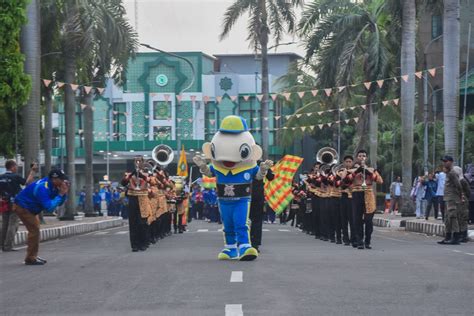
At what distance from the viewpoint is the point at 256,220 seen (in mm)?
20234

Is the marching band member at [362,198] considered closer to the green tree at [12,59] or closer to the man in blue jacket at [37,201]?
the man in blue jacket at [37,201]

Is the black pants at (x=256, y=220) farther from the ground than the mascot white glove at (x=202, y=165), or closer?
closer

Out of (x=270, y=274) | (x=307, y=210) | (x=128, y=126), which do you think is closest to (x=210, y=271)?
(x=270, y=274)

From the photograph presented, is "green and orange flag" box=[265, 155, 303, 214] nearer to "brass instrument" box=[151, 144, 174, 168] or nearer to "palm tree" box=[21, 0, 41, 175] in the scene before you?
"brass instrument" box=[151, 144, 174, 168]

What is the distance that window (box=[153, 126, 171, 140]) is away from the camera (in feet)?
273

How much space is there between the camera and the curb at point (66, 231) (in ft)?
92.4

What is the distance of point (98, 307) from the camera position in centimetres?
1123

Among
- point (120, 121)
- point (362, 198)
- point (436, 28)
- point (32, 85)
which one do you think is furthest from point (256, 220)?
point (120, 121)

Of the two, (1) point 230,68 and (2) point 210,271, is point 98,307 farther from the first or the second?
(1) point 230,68

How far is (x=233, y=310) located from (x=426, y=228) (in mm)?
22843

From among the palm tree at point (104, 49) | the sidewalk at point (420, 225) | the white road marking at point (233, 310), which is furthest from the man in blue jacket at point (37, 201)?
the palm tree at point (104, 49)

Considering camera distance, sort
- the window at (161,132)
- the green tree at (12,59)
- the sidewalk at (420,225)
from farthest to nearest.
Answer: the window at (161,132) → the sidewalk at (420,225) → the green tree at (12,59)

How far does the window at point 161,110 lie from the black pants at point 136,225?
6053cm

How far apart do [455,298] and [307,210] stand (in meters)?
19.7
